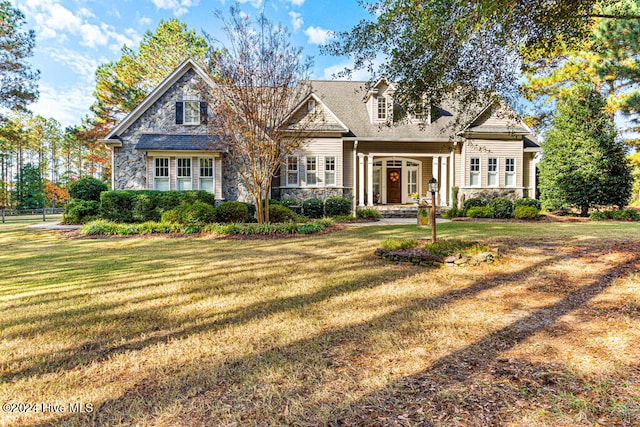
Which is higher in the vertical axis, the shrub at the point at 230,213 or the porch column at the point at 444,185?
the porch column at the point at 444,185

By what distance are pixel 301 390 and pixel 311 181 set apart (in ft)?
48.3

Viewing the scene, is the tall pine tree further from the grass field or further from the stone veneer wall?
the stone veneer wall

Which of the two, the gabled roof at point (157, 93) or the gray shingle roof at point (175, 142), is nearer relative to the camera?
the gray shingle roof at point (175, 142)

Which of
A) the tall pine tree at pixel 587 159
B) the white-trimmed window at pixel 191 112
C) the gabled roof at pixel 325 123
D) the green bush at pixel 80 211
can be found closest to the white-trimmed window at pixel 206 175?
the white-trimmed window at pixel 191 112

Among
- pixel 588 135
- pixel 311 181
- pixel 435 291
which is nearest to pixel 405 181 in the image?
pixel 311 181

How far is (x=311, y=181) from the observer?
16.6 metres

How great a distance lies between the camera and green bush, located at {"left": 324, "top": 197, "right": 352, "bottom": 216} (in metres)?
15.5

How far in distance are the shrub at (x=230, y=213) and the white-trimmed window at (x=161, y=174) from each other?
468 centimetres

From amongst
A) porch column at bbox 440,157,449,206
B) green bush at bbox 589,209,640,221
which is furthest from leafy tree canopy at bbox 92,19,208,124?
green bush at bbox 589,209,640,221

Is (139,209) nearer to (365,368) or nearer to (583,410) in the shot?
(365,368)

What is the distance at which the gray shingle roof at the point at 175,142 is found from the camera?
47.1 feet

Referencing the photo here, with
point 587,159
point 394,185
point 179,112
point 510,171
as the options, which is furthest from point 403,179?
point 179,112

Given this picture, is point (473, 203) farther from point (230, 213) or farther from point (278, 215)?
point (230, 213)

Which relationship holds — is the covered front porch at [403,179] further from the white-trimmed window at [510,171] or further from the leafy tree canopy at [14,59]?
the leafy tree canopy at [14,59]
